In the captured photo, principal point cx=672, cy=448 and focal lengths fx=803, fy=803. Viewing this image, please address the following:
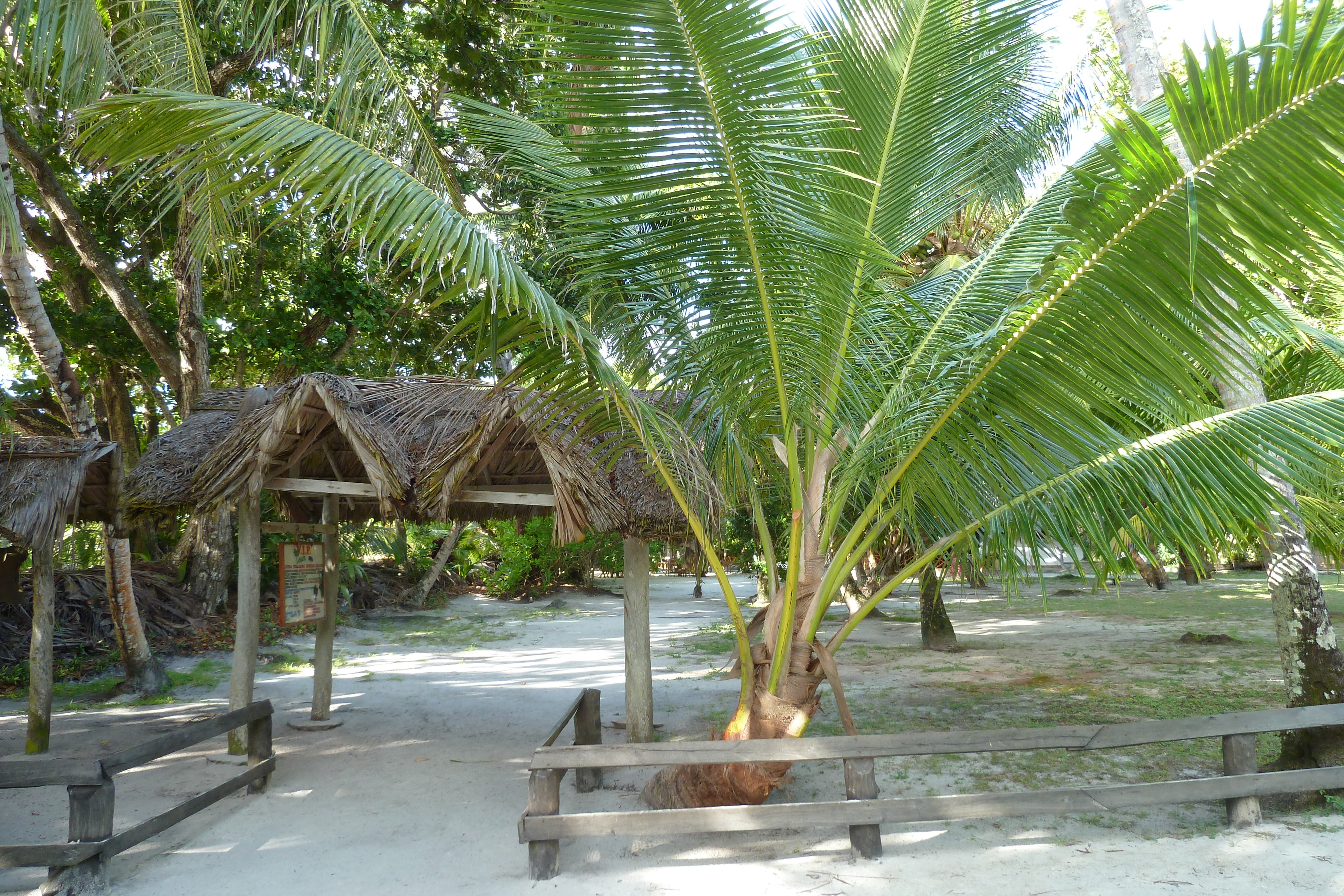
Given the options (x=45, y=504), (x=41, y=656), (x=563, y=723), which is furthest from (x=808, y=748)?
(x=41, y=656)

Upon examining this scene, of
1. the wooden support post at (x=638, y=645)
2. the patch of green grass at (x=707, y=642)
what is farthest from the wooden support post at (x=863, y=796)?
the patch of green grass at (x=707, y=642)

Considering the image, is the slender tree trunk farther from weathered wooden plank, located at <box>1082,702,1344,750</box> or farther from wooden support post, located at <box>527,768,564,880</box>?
weathered wooden plank, located at <box>1082,702,1344,750</box>

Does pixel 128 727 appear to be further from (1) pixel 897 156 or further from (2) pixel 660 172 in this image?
(1) pixel 897 156

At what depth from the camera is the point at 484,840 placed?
4.37 metres

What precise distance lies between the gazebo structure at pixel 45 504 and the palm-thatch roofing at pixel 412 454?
369mm

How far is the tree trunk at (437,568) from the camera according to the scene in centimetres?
1538

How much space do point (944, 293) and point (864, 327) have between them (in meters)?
1.31

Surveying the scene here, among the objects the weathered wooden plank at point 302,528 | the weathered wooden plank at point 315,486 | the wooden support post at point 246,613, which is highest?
the weathered wooden plank at point 315,486

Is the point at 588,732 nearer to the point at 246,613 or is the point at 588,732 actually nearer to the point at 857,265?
the point at 246,613

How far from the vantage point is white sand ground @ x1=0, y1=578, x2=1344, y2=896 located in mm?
3686

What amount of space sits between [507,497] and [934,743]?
11.1 feet

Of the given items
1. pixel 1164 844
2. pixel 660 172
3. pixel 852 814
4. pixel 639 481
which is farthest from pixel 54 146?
pixel 1164 844

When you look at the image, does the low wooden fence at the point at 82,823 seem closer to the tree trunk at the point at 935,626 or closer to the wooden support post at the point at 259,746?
the wooden support post at the point at 259,746

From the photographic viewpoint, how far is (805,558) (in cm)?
430
